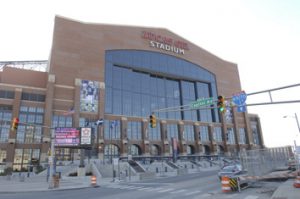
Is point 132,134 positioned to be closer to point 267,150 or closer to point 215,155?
point 215,155

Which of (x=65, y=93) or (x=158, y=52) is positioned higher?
(x=158, y=52)

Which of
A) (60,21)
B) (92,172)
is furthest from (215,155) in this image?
(60,21)

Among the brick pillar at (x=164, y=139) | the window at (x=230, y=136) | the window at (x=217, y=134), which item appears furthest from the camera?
the window at (x=230, y=136)

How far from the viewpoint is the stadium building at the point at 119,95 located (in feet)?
175

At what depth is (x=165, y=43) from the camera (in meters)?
81.4

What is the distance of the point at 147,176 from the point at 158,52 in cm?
5360

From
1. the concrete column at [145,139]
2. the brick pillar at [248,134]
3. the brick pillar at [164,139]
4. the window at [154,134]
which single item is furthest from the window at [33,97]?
the brick pillar at [248,134]

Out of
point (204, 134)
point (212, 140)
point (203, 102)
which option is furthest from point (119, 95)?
point (203, 102)

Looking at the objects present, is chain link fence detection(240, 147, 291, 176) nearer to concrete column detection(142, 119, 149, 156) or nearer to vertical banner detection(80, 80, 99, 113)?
concrete column detection(142, 119, 149, 156)

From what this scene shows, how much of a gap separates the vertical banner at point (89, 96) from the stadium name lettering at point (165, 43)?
26415mm

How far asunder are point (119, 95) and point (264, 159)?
169 feet

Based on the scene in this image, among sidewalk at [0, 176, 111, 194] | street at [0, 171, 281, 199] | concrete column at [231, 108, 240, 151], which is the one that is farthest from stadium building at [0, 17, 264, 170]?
street at [0, 171, 281, 199]

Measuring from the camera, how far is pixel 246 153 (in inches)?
739

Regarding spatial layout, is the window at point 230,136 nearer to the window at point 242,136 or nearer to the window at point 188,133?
the window at point 242,136
